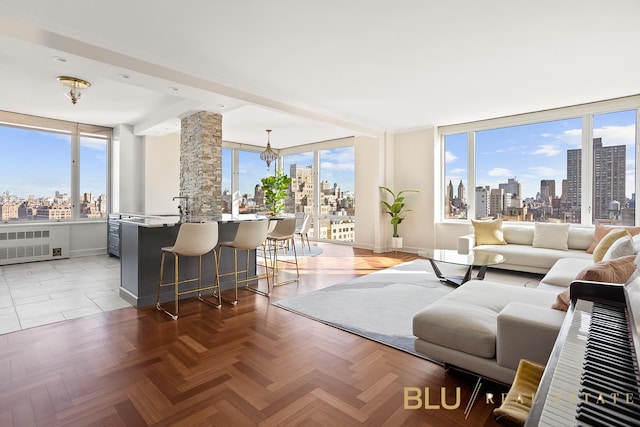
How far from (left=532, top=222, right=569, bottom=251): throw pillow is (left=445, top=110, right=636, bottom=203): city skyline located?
0.96 m

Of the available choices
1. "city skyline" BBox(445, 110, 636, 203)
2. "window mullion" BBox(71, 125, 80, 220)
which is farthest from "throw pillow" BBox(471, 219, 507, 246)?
"window mullion" BBox(71, 125, 80, 220)

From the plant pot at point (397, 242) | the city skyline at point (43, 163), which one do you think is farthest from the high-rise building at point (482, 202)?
the city skyline at point (43, 163)

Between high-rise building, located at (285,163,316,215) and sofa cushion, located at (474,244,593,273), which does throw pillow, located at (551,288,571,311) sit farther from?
high-rise building, located at (285,163,316,215)

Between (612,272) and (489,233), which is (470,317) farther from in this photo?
(489,233)

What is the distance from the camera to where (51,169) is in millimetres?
6570

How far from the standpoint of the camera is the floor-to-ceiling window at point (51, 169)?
614 cm

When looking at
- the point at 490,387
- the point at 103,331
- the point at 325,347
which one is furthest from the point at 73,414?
the point at 490,387

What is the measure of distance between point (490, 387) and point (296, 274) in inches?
134

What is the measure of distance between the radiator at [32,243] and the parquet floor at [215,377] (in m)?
4.16

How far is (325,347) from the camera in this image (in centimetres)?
261

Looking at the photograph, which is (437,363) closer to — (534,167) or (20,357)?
(20,357)

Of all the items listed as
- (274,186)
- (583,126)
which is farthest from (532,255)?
(274,186)

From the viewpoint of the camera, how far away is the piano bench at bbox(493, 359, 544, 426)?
1.37m

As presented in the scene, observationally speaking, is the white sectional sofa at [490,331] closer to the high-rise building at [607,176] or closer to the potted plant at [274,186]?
the high-rise building at [607,176]
